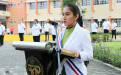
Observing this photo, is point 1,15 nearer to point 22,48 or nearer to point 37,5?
point 37,5

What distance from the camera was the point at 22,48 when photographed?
78.6 inches

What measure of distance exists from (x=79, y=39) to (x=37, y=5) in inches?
1785

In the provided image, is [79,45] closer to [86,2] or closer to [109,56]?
[109,56]

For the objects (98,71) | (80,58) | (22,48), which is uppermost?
(22,48)

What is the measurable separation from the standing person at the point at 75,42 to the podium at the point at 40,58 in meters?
0.26

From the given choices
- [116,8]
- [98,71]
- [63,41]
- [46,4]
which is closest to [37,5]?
[46,4]

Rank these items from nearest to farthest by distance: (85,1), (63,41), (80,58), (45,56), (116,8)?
(45,56) < (80,58) < (63,41) < (116,8) < (85,1)

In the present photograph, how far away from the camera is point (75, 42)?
7.48ft

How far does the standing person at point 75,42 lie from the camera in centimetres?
227

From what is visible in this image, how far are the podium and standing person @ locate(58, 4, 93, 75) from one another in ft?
0.84

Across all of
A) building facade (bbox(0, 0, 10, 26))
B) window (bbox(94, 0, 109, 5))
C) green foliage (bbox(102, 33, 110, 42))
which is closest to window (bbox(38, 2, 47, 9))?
building facade (bbox(0, 0, 10, 26))

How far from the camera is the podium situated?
194 cm

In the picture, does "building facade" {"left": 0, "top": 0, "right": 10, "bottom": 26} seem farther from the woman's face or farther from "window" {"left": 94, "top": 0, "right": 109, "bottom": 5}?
the woman's face

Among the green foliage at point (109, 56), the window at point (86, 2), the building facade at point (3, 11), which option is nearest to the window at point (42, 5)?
the window at point (86, 2)
